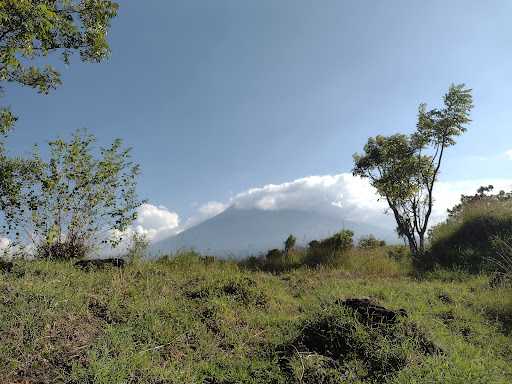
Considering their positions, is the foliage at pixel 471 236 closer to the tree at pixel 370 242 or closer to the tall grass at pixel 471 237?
the tall grass at pixel 471 237

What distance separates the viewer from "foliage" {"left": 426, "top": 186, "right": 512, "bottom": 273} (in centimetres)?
1478

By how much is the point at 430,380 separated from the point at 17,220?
475 inches

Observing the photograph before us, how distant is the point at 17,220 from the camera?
38.0 ft

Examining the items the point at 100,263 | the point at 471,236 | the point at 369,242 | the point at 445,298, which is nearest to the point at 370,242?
the point at 369,242

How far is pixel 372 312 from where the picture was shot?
5.86 metres

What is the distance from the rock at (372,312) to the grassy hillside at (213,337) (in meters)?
0.14

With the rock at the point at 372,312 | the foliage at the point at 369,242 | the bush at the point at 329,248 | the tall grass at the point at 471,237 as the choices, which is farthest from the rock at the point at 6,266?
the foliage at the point at 369,242

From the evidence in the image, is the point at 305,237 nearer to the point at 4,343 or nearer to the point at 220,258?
the point at 220,258

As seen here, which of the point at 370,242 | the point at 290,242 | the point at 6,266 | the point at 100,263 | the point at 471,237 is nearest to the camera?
the point at 6,266

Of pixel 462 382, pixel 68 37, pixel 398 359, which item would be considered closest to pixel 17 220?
pixel 68 37

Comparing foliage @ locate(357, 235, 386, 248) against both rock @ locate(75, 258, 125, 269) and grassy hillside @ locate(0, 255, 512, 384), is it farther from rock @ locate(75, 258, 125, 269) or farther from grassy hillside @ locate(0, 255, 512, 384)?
rock @ locate(75, 258, 125, 269)

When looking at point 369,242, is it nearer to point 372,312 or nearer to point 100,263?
point 100,263

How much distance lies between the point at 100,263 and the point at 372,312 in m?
6.59

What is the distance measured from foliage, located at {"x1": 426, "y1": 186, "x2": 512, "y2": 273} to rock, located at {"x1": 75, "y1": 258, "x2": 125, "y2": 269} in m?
12.0
